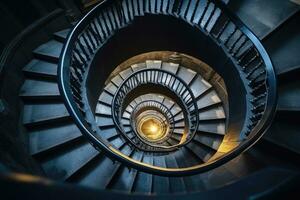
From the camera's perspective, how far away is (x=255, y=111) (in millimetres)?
4223

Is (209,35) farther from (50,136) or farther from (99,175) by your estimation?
(50,136)

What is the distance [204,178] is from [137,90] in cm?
501

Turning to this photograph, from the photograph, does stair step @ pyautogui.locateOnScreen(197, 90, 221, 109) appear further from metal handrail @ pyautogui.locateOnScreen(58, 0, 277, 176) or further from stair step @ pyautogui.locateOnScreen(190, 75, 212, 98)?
metal handrail @ pyautogui.locateOnScreen(58, 0, 277, 176)

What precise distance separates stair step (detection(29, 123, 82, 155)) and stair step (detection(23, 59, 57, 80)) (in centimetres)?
108

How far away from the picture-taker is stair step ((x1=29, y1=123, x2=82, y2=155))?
3555mm

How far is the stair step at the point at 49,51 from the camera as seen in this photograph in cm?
437

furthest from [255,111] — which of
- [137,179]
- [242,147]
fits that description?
[137,179]

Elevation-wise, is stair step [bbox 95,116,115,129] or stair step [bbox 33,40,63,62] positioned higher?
stair step [bbox 33,40,63,62]

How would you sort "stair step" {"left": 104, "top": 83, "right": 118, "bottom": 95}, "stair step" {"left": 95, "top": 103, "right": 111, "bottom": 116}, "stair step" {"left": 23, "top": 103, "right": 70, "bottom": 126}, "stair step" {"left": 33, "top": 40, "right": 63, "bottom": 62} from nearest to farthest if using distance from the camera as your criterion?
"stair step" {"left": 23, "top": 103, "right": 70, "bottom": 126} → "stair step" {"left": 33, "top": 40, "right": 63, "bottom": 62} → "stair step" {"left": 95, "top": 103, "right": 111, "bottom": 116} → "stair step" {"left": 104, "top": 83, "right": 118, "bottom": 95}

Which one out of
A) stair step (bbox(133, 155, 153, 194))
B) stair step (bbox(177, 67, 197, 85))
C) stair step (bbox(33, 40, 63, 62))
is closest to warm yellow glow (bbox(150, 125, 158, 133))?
stair step (bbox(177, 67, 197, 85))

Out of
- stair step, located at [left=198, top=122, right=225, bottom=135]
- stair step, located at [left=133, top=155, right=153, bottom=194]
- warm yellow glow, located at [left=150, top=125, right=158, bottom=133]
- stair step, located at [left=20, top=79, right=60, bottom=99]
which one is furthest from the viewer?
warm yellow glow, located at [left=150, top=125, right=158, bottom=133]

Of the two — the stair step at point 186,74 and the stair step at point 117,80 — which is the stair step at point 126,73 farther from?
the stair step at point 186,74

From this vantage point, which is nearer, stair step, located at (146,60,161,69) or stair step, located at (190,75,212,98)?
stair step, located at (190,75,212,98)

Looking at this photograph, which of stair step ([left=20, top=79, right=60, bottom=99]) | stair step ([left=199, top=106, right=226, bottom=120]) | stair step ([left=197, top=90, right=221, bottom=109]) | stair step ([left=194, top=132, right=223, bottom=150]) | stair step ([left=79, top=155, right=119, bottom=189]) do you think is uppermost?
stair step ([left=20, top=79, right=60, bottom=99])
